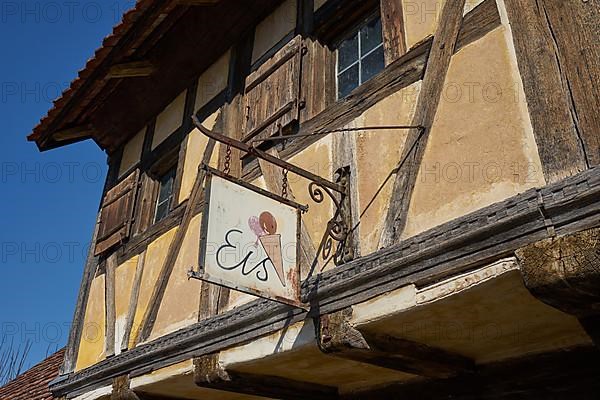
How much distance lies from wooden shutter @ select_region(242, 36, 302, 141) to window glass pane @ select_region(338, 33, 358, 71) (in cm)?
32

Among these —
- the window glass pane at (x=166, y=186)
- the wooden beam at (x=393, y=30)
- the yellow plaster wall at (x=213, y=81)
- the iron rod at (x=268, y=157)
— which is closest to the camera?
the iron rod at (x=268, y=157)

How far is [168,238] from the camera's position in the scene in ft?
17.5

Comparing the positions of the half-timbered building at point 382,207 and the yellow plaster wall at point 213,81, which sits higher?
the yellow plaster wall at point 213,81

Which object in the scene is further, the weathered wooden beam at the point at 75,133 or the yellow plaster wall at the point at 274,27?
the weathered wooden beam at the point at 75,133

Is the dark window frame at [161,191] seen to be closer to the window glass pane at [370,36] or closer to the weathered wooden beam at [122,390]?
the weathered wooden beam at [122,390]

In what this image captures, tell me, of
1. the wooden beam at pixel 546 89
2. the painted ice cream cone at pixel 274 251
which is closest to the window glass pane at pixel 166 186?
the painted ice cream cone at pixel 274 251

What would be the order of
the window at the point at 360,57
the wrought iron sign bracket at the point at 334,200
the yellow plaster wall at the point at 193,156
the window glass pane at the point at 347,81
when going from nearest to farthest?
the wrought iron sign bracket at the point at 334,200 < the window at the point at 360,57 < the window glass pane at the point at 347,81 < the yellow plaster wall at the point at 193,156

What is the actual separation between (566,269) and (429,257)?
66 centimetres

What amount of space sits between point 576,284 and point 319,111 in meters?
2.45

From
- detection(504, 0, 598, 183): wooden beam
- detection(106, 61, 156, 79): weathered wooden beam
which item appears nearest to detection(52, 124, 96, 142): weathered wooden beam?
detection(106, 61, 156, 79): weathered wooden beam

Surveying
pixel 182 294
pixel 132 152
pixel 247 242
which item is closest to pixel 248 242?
pixel 247 242

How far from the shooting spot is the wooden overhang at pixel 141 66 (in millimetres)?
5598

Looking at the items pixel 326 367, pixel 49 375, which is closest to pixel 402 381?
pixel 326 367

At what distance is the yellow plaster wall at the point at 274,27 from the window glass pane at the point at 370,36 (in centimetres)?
77
